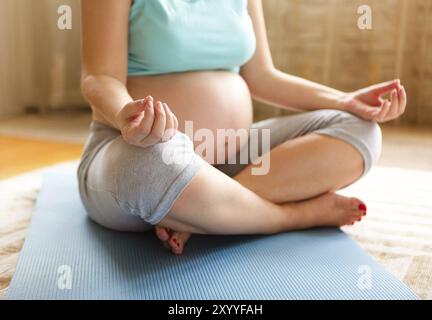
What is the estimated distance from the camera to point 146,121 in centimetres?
74

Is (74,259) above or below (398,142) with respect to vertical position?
above

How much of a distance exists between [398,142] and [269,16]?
879mm

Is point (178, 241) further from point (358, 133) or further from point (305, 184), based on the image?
point (358, 133)

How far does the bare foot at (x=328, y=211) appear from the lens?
3.35 ft

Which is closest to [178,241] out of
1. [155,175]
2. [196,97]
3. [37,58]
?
[155,175]

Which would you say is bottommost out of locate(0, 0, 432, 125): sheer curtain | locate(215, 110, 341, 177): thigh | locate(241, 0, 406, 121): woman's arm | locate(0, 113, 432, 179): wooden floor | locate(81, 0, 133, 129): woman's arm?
locate(0, 113, 432, 179): wooden floor

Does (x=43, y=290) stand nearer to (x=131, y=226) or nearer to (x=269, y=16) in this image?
(x=131, y=226)

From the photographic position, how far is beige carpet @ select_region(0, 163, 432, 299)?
0.88m

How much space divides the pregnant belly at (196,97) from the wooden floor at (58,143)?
72 centimetres

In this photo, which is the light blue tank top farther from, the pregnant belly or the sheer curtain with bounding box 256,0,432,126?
the sheer curtain with bounding box 256,0,432,126

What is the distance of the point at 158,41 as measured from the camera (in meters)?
0.97

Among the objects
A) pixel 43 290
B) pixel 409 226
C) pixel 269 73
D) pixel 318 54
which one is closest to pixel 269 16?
pixel 318 54

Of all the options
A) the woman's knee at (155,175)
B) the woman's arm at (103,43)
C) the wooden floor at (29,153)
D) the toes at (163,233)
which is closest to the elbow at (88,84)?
the woman's arm at (103,43)

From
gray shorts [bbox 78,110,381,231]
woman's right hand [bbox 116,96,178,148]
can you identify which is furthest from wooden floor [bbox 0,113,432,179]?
woman's right hand [bbox 116,96,178,148]
